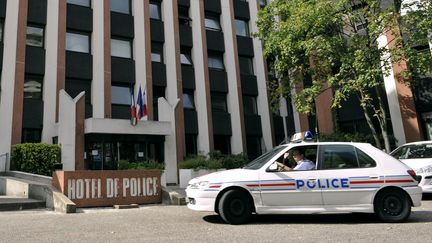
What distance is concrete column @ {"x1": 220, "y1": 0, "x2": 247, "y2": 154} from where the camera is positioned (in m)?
25.2

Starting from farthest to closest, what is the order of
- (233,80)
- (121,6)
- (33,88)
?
(233,80) → (121,6) → (33,88)

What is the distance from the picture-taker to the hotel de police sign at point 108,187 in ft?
37.3

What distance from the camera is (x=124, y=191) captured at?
12.0m

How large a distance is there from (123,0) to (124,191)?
15188 millimetres

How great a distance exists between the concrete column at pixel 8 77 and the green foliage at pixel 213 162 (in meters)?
8.29

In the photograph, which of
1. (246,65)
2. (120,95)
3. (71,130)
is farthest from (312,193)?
(246,65)

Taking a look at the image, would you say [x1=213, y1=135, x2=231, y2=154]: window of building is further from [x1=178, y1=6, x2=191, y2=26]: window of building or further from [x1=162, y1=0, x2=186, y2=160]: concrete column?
[x1=178, y1=6, x2=191, y2=26]: window of building

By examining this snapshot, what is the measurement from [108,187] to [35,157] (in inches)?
283

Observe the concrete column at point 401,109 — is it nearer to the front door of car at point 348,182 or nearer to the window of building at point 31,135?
the front door of car at point 348,182

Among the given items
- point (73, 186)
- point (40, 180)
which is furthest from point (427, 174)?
point (40, 180)

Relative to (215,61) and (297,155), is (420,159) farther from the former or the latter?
(215,61)

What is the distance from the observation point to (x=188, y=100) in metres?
24.4

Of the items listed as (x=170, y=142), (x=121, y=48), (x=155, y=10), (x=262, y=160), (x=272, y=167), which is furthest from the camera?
(x=155, y=10)

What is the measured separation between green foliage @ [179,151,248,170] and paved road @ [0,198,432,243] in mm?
9900
